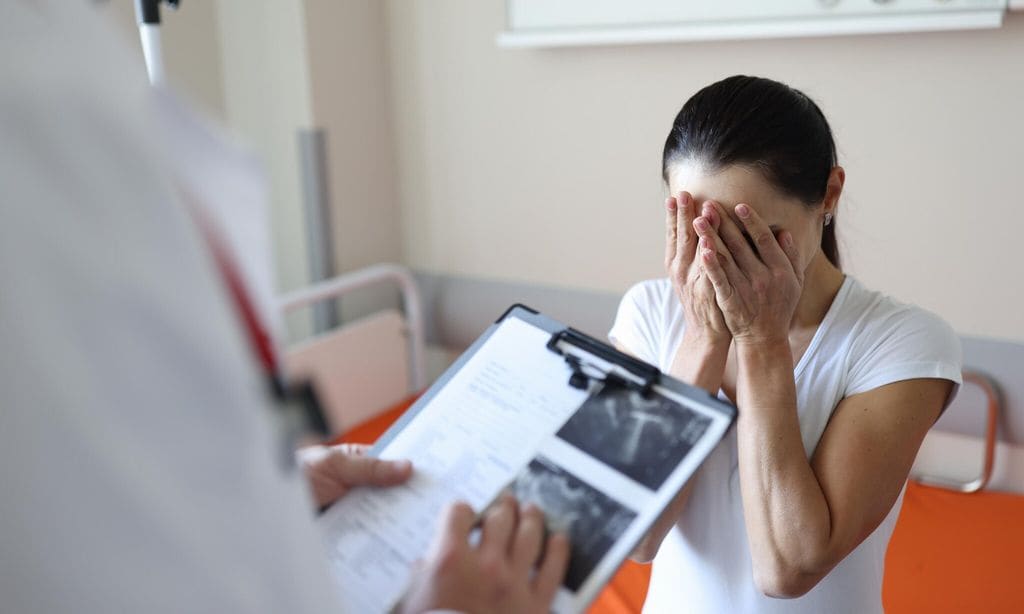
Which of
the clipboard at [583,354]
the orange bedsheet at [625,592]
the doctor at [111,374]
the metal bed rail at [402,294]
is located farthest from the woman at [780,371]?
the metal bed rail at [402,294]

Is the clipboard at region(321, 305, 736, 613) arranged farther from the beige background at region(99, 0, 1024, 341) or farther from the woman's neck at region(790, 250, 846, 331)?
the beige background at region(99, 0, 1024, 341)

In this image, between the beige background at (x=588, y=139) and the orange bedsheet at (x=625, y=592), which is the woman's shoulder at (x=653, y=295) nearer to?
the orange bedsheet at (x=625, y=592)

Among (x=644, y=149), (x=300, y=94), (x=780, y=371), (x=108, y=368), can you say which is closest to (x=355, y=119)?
(x=300, y=94)

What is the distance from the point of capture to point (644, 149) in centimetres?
250

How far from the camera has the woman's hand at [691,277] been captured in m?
1.10

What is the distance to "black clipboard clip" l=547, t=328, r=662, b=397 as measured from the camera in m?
0.78

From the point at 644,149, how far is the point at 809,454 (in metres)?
1.57

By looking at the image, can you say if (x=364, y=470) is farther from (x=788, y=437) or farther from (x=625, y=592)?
(x=625, y=592)

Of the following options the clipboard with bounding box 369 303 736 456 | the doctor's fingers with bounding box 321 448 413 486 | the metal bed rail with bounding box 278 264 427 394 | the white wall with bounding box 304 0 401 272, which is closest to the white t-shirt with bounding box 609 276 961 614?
the clipboard with bounding box 369 303 736 456

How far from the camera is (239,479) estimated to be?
1.12 feet

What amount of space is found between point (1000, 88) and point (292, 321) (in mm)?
2258

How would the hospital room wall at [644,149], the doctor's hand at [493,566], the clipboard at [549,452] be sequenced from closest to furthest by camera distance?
the doctor's hand at [493,566] < the clipboard at [549,452] < the hospital room wall at [644,149]

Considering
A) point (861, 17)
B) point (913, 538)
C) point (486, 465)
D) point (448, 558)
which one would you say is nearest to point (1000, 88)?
point (861, 17)

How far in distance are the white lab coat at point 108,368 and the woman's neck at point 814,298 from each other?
957 mm
